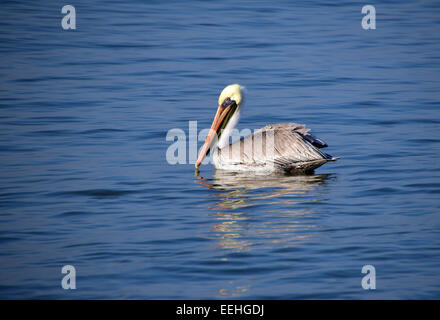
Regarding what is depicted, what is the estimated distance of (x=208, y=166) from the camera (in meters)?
7.78

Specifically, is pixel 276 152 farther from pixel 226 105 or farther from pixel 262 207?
pixel 262 207

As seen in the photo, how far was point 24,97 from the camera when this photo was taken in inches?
399

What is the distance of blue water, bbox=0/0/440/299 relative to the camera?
4.79 meters

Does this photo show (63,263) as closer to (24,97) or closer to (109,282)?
(109,282)

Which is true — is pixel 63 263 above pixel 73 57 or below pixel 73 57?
below

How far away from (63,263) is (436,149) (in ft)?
15.1

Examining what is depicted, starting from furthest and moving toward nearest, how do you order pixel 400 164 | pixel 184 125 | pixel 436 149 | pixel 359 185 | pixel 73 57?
pixel 73 57 < pixel 184 125 < pixel 436 149 < pixel 400 164 < pixel 359 185

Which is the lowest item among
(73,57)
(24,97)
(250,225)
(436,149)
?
(250,225)

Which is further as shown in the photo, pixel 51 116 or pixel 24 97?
pixel 24 97

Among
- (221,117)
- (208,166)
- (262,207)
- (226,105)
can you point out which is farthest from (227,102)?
(262,207)

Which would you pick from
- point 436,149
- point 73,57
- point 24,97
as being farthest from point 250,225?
point 73,57

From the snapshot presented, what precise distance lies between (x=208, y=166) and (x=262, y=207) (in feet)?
5.97

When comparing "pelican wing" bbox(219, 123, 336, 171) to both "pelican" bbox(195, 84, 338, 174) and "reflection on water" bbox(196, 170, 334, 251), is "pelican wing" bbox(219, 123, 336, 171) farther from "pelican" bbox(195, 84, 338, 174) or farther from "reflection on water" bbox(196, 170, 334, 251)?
Result: "reflection on water" bbox(196, 170, 334, 251)
